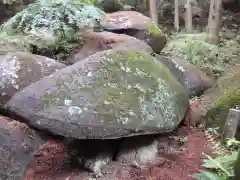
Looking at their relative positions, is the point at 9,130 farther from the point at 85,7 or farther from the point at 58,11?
the point at 85,7

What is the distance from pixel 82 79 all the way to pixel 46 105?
65 cm

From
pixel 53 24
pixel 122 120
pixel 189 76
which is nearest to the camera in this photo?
pixel 122 120

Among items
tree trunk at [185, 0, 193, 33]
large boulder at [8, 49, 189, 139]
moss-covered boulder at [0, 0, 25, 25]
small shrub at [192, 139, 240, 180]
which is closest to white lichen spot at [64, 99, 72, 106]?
large boulder at [8, 49, 189, 139]

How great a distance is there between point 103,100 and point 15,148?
1.42m

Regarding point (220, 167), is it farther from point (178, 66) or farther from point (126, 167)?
point (178, 66)

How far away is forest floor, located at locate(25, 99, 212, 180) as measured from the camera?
15.6 feet

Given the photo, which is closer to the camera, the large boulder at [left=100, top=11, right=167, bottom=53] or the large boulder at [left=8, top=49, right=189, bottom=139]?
the large boulder at [left=8, top=49, right=189, bottom=139]

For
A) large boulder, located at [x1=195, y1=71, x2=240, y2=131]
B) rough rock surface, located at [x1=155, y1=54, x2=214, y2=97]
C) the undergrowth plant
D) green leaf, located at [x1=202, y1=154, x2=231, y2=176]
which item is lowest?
the undergrowth plant

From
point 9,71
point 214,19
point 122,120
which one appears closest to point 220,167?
point 122,120

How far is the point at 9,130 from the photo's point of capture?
491 centimetres

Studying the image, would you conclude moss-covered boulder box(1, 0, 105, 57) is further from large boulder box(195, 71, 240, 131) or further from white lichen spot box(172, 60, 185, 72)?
large boulder box(195, 71, 240, 131)

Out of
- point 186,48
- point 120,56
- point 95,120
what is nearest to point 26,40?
point 120,56

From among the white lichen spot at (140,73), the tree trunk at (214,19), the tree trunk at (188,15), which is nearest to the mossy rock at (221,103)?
the white lichen spot at (140,73)

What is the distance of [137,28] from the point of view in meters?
9.06
